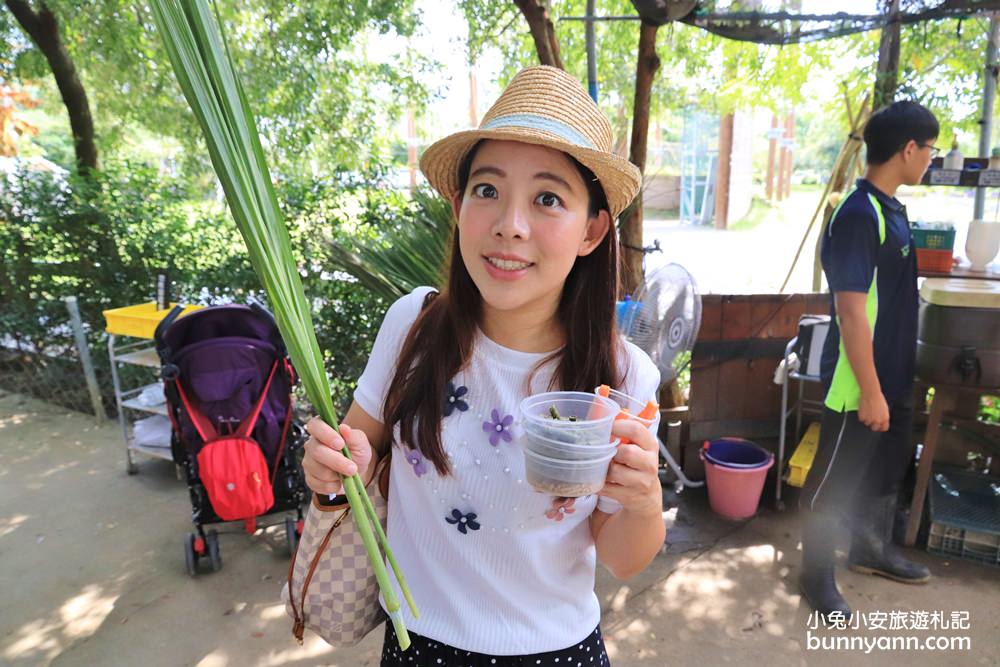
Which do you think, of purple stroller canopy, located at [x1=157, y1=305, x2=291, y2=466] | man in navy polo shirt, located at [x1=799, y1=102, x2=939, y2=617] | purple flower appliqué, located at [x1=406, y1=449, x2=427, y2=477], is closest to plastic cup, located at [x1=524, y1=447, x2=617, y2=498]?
purple flower appliqué, located at [x1=406, y1=449, x2=427, y2=477]

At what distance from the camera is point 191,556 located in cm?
300

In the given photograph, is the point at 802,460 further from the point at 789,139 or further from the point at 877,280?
the point at 789,139

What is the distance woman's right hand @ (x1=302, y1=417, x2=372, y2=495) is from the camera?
0.90 m

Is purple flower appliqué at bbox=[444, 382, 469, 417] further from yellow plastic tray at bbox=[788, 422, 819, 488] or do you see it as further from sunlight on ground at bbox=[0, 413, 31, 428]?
sunlight on ground at bbox=[0, 413, 31, 428]

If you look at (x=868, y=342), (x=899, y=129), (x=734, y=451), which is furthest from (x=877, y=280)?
(x=734, y=451)

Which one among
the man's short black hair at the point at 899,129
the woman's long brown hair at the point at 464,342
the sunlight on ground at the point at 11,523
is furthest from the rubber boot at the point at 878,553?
the sunlight on ground at the point at 11,523

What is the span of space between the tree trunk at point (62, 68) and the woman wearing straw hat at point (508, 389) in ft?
17.9

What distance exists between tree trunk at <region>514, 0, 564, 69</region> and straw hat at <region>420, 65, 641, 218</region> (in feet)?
8.27

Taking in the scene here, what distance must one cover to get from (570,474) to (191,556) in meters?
2.81

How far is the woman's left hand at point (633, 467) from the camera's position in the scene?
0.91 m

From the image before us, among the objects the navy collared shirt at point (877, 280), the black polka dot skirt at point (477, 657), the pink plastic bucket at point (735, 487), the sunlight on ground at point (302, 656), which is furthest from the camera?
the pink plastic bucket at point (735, 487)

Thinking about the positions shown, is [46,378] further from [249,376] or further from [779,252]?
[779,252]

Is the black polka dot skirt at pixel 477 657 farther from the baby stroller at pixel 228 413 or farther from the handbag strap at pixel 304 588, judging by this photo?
the baby stroller at pixel 228 413

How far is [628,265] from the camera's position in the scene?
3656mm
